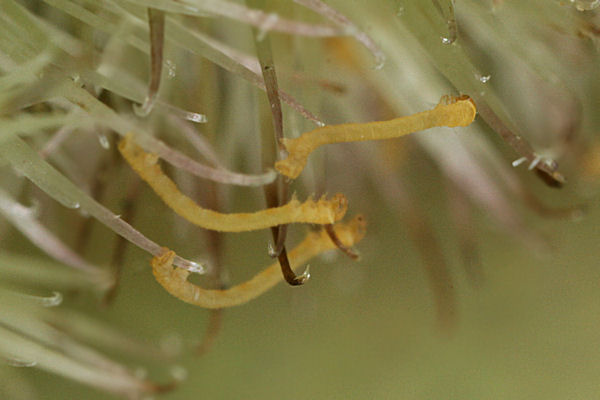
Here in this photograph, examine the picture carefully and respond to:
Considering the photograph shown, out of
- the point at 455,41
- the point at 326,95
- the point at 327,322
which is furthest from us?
the point at 327,322

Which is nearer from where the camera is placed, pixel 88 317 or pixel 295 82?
pixel 295 82

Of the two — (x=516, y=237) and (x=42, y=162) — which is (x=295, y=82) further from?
(x=516, y=237)

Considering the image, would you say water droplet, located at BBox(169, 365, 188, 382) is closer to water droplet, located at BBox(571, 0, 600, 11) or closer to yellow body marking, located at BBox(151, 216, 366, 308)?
yellow body marking, located at BBox(151, 216, 366, 308)

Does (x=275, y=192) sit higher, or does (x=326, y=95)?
(x=326, y=95)

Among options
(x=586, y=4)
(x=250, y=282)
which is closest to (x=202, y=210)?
(x=250, y=282)

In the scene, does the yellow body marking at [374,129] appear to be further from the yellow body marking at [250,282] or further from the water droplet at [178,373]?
the water droplet at [178,373]

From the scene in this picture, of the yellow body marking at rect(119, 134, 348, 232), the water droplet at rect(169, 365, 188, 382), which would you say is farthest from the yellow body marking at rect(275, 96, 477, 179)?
the water droplet at rect(169, 365, 188, 382)

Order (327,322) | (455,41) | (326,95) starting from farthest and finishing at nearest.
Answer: (327,322) → (326,95) → (455,41)

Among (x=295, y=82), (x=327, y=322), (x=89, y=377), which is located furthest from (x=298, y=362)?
(x=295, y=82)
